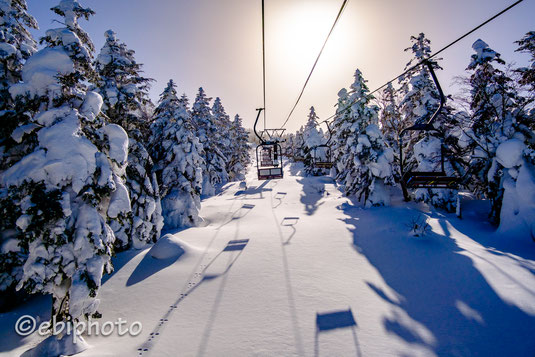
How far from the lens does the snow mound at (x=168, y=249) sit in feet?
35.1

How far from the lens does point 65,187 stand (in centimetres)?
575

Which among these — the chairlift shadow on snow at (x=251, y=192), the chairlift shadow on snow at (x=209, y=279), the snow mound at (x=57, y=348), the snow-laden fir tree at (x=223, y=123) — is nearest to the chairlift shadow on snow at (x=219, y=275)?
the chairlift shadow on snow at (x=209, y=279)

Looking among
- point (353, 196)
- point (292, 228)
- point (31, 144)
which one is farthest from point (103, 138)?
point (353, 196)

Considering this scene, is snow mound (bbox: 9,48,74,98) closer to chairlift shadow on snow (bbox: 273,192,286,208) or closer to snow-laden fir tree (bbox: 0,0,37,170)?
snow-laden fir tree (bbox: 0,0,37,170)

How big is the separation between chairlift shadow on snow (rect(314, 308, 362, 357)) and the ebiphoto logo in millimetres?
4810

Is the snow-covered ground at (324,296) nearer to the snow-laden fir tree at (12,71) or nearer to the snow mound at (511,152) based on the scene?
the snow mound at (511,152)

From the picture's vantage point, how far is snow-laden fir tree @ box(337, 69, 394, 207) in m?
19.4

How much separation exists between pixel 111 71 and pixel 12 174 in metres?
10.2

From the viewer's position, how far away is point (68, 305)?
18.9 ft

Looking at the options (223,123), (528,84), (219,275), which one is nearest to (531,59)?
(528,84)

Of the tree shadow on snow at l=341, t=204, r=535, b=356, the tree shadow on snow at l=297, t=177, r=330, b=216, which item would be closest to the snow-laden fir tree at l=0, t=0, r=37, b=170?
the tree shadow on snow at l=341, t=204, r=535, b=356

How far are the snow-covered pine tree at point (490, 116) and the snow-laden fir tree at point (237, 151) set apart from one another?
34.0 metres

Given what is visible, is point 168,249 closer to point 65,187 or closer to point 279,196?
point 65,187

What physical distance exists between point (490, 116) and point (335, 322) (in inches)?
646
